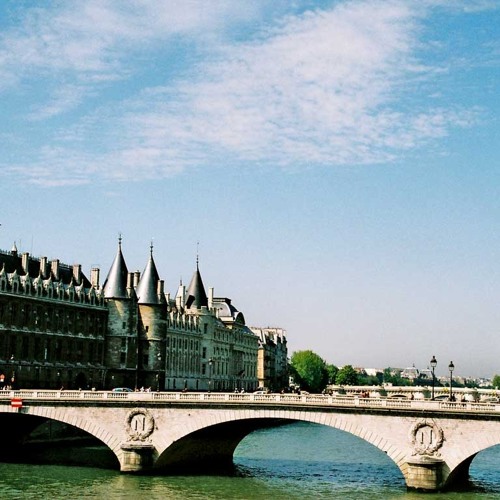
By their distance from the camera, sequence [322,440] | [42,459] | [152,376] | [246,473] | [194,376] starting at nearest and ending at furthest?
[246,473]
[42,459]
[322,440]
[152,376]
[194,376]

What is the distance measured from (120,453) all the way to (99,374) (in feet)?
139

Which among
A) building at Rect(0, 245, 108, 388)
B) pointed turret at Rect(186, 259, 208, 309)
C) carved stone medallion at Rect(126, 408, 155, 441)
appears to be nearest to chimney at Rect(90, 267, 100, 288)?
building at Rect(0, 245, 108, 388)

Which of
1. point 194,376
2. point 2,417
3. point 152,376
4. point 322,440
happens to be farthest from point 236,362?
point 2,417

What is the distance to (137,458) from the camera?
2454 inches

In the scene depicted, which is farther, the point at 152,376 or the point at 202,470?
the point at 152,376

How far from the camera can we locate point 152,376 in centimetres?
11125

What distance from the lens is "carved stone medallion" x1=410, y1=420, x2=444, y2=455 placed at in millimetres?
55625

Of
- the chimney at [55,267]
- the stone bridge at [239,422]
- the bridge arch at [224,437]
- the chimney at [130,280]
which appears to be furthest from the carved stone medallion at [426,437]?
the chimney at [130,280]

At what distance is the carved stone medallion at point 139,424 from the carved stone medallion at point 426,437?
58.6ft

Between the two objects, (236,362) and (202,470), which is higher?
(236,362)

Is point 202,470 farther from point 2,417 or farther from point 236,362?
point 236,362

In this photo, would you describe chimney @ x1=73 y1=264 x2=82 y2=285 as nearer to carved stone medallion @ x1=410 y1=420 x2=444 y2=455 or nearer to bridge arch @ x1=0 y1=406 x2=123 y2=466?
bridge arch @ x1=0 y1=406 x2=123 y2=466

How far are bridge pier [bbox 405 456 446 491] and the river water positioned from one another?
620 mm

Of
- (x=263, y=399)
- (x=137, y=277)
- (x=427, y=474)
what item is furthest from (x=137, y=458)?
(x=137, y=277)
